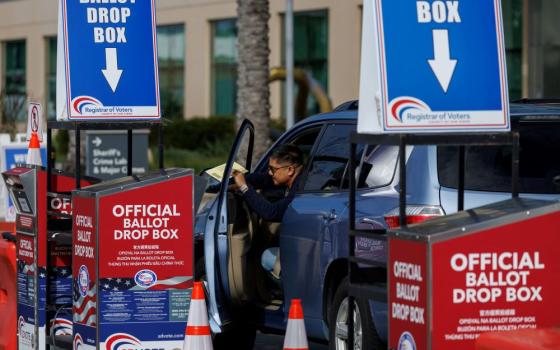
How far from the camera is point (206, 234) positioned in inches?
375

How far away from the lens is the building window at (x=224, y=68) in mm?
40562

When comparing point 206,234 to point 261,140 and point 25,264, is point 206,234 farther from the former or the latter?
point 261,140

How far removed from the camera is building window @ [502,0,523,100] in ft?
104

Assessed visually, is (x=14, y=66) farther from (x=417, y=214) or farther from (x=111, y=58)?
(x=417, y=214)

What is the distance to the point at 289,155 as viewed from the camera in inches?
390

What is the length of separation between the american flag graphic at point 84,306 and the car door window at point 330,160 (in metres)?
1.81

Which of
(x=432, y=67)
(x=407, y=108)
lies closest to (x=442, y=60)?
(x=432, y=67)

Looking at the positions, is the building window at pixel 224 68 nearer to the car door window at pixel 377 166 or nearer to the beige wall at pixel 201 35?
the beige wall at pixel 201 35

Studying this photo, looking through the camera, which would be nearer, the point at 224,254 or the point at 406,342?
the point at 406,342

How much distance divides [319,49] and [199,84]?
19.6ft

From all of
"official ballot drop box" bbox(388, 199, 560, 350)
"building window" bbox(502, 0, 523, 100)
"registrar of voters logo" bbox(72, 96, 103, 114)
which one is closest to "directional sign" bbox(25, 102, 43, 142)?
"registrar of voters logo" bbox(72, 96, 103, 114)

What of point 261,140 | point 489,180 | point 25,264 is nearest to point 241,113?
point 261,140

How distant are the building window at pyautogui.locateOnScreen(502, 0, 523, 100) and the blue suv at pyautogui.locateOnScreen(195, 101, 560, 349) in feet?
72.3

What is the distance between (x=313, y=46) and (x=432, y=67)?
30.8 metres
